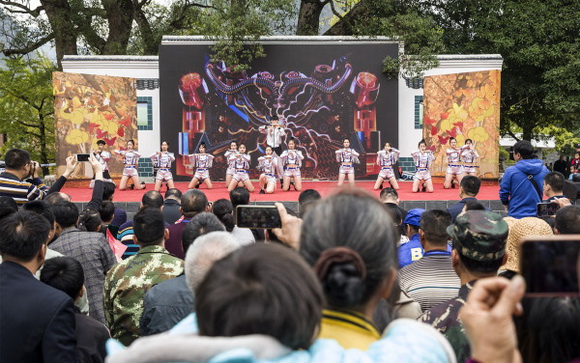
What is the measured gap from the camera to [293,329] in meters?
1.09

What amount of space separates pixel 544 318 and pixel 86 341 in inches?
74.0

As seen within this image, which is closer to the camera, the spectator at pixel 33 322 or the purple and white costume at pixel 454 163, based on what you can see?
the spectator at pixel 33 322

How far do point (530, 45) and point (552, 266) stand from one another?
1840cm

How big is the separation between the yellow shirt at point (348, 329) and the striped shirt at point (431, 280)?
1568 millimetres

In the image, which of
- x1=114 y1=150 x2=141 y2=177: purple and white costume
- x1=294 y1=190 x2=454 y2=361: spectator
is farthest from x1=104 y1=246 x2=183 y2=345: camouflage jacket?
x1=114 y1=150 x2=141 y2=177: purple and white costume

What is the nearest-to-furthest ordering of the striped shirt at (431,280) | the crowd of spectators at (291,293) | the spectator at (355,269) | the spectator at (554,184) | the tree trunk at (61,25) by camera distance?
the crowd of spectators at (291,293) → the spectator at (355,269) → the striped shirt at (431,280) → the spectator at (554,184) → the tree trunk at (61,25)

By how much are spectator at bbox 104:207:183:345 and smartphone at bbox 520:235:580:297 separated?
2.18 m

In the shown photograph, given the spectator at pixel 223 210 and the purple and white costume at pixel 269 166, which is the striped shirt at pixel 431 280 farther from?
the purple and white costume at pixel 269 166

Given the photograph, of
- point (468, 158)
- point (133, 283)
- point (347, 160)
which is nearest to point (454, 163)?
point (468, 158)

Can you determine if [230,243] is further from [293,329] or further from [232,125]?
[232,125]

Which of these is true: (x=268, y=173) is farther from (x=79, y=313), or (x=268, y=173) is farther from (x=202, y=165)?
(x=79, y=313)

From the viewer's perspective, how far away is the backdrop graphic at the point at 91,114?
14984 millimetres

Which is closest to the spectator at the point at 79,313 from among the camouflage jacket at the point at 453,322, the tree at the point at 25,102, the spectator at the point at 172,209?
the camouflage jacket at the point at 453,322

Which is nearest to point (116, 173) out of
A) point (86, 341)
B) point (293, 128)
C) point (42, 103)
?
point (293, 128)
